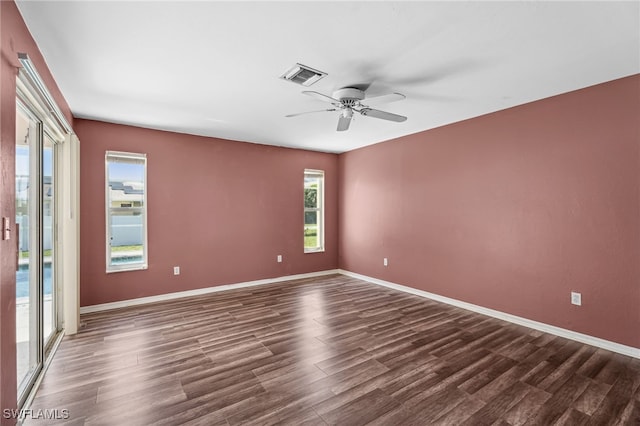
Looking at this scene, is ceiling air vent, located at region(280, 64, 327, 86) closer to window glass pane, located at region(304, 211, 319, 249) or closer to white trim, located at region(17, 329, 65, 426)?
white trim, located at region(17, 329, 65, 426)

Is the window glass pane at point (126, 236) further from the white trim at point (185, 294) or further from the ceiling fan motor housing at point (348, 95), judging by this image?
the ceiling fan motor housing at point (348, 95)

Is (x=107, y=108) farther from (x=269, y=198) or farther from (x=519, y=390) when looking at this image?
(x=519, y=390)

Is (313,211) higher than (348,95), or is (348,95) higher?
(348,95)

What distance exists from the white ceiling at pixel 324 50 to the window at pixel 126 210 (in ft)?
2.66

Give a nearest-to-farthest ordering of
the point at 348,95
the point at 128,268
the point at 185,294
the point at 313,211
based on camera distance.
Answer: the point at 348,95, the point at 128,268, the point at 185,294, the point at 313,211

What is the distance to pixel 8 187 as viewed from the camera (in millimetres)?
1598

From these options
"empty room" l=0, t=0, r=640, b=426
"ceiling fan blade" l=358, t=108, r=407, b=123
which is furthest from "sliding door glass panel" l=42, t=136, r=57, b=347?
"ceiling fan blade" l=358, t=108, r=407, b=123

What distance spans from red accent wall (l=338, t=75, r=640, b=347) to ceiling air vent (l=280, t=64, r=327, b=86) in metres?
2.43

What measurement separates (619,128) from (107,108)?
5278mm

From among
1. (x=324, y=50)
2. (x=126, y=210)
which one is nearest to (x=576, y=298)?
(x=324, y=50)

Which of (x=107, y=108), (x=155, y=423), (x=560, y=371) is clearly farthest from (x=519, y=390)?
(x=107, y=108)

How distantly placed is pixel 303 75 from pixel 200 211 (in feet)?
9.82

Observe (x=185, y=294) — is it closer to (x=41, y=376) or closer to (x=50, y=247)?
(x=50, y=247)

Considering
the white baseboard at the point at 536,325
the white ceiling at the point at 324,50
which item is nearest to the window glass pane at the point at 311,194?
the white baseboard at the point at 536,325
